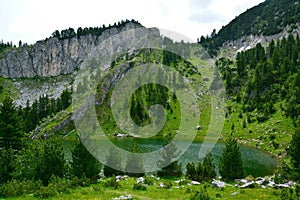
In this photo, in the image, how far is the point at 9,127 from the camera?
42594mm

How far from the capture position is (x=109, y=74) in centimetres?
19088

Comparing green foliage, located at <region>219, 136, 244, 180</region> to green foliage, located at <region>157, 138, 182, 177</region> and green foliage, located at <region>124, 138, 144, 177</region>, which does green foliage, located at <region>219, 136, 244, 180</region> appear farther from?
green foliage, located at <region>124, 138, 144, 177</region>

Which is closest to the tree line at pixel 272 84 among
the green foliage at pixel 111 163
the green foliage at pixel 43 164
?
the green foliage at pixel 111 163

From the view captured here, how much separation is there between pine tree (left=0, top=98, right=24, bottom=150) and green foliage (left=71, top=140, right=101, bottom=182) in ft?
41.1

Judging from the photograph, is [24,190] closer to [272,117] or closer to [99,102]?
[272,117]

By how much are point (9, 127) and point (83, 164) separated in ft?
46.8

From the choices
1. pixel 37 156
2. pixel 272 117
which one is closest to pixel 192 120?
pixel 272 117

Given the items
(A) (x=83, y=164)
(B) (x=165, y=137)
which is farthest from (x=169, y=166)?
(A) (x=83, y=164)

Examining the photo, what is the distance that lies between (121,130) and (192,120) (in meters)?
36.5

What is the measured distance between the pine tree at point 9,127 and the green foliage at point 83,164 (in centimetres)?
1253

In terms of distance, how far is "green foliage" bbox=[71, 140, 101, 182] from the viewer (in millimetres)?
36219

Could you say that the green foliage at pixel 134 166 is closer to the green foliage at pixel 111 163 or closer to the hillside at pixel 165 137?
the hillside at pixel 165 137

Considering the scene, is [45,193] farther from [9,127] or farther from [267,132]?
[267,132]

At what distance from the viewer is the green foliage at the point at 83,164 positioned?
119 ft
